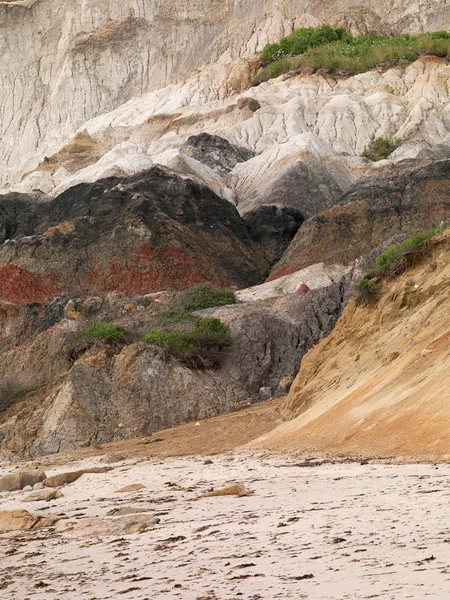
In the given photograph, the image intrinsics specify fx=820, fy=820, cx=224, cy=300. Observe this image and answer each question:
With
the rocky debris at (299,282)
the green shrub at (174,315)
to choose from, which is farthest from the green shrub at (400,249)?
the rocky debris at (299,282)

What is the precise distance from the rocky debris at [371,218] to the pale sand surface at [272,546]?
2810 cm

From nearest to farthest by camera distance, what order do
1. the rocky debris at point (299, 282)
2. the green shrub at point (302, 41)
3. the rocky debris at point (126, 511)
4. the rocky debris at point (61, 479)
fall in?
the rocky debris at point (126, 511) < the rocky debris at point (61, 479) < the rocky debris at point (299, 282) < the green shrub at point (302, 41)

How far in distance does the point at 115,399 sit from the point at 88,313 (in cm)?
1100

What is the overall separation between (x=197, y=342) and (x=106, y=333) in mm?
3096

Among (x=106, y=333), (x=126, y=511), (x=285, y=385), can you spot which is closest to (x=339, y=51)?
(x=106, y=333)

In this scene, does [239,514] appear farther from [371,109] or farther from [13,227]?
[371,109]

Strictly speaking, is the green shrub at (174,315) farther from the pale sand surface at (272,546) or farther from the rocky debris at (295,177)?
the rocky debris at (295,177)

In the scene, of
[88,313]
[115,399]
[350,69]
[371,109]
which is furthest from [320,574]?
[350,69]

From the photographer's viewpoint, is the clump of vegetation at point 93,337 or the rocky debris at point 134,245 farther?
the rocky debris at point 134,245

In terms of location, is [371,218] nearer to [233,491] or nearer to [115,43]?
[233,491]

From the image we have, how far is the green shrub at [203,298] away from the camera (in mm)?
29523

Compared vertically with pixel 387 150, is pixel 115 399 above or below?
below

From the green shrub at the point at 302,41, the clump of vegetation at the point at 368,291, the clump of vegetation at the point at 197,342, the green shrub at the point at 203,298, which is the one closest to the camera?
the clump of vegetation at the point at 368,291

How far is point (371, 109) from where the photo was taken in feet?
196
